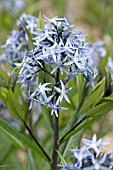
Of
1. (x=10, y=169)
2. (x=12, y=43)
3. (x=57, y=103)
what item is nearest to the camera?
(x=57, y=103)

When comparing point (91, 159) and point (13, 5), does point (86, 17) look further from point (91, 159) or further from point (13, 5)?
point (91, 159)

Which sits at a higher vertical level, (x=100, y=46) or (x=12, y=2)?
(x=12, y=2)

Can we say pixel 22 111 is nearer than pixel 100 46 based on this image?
Yes

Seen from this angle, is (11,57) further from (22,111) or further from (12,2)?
(12,2)

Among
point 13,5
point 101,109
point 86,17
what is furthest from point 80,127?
point 86,17

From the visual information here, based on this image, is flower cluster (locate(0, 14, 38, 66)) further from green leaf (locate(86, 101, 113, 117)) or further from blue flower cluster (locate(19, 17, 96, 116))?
green leaf (locate(86, 101, 113, 117))

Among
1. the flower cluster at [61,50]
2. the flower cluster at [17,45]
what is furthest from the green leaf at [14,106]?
the flower cluster at [17,45]

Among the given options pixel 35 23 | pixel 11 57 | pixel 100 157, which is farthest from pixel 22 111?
pixel 35 23

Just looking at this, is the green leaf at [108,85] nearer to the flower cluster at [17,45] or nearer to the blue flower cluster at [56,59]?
the blue flower cluster at [56,59]
